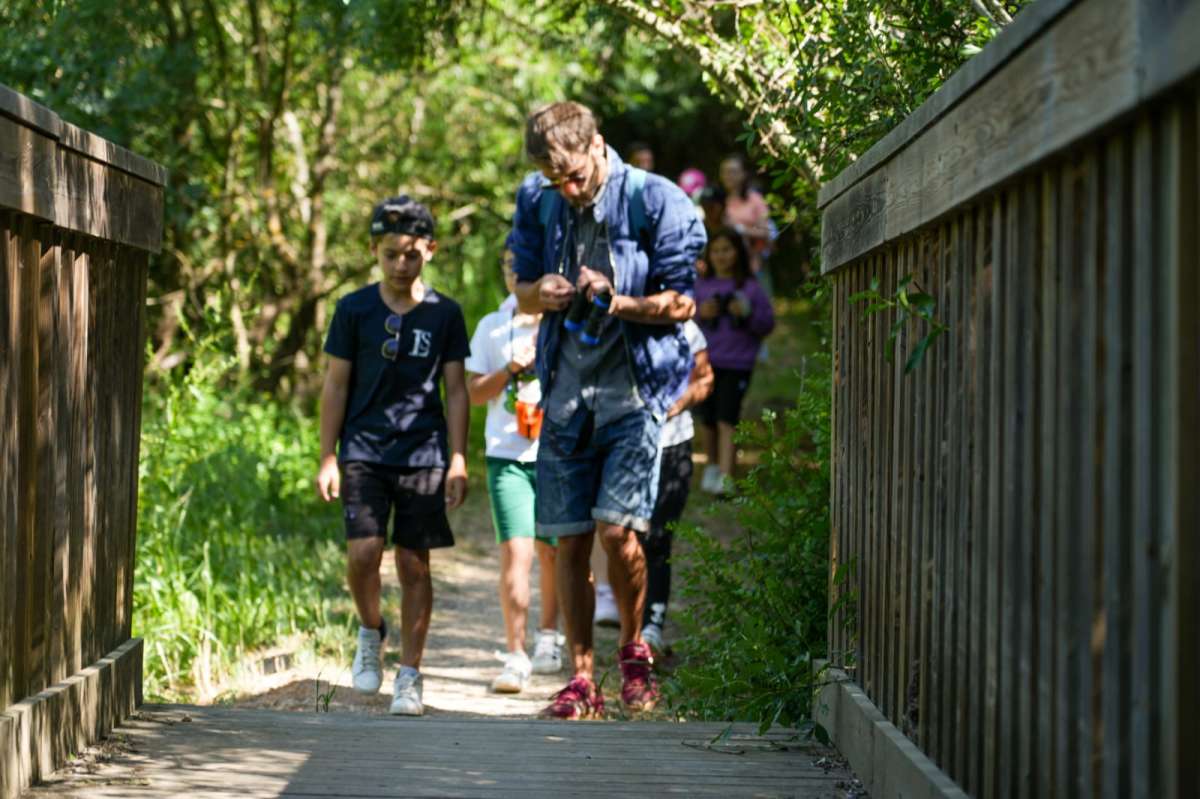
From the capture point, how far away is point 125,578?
4539 mm

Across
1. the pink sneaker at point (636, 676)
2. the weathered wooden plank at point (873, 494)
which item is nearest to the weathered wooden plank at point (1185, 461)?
the weathered wooden plank at point (873, 494)

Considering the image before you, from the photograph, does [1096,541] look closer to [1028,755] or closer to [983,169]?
[1028,755]

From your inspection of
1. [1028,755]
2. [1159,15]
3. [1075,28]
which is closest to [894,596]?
[1028,755]

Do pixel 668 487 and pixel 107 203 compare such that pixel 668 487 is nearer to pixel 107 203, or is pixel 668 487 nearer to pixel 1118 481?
pixel 107 203

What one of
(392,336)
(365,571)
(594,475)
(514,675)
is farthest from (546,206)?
(514,675)

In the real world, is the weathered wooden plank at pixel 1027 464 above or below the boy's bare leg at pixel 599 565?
above

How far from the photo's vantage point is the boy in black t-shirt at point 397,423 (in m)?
5.76

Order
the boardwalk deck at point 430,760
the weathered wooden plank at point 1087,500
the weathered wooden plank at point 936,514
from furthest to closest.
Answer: the boardwalk deck at point 430,760
the weathered wooden plank at point 936,514
the weathered wooden plank at point 1087,500

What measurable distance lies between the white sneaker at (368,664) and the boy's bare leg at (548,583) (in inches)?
34.1

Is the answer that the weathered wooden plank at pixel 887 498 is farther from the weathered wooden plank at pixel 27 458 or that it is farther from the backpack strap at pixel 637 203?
the weathered wooden plank at pixel 27 458

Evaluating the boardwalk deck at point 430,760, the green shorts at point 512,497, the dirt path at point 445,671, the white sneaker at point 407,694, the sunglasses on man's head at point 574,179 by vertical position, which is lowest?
the dirt path at point 445,671

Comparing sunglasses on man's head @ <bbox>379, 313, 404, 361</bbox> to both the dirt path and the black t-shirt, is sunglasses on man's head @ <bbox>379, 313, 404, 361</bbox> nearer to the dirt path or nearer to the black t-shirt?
the black t-shirt

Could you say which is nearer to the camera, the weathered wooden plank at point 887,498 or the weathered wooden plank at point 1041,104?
the weathered wooden plank at point 1041,104

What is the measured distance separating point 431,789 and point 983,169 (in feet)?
6.49
